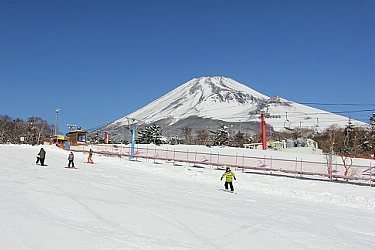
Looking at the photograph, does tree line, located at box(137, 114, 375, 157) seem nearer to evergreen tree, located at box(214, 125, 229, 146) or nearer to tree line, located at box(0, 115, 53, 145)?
evergreen tree, located at box(214, 125, 229, 146)

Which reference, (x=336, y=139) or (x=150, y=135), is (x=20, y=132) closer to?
(x=150, y=135)

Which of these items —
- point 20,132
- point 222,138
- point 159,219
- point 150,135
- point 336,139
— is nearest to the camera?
point 159,219

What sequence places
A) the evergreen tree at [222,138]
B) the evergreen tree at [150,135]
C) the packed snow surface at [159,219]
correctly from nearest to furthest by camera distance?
the packed snow surface at [159,219]
the evergreen tree at [150,135]
the evergreen tree at [222,138]

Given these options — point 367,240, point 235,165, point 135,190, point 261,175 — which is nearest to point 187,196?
point 135,190

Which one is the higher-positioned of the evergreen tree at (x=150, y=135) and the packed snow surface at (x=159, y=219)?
the evergreen tree at (x=150, y=135)

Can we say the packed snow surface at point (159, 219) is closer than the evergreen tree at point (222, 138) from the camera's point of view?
Yes

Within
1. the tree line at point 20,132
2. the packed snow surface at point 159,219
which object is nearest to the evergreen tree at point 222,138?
the tree line at point 20,132

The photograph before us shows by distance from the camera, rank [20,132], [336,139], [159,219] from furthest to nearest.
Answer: [20,132] < [336,139] < [159,219]

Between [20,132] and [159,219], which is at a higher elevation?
[20,132]

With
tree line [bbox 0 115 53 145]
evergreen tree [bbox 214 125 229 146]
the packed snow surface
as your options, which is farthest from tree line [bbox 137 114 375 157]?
the packed snow surface

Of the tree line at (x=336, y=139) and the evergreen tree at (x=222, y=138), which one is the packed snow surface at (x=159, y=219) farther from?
the evergreen tree at (x=222, y=138)

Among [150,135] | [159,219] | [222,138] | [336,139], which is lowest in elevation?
[159,219]

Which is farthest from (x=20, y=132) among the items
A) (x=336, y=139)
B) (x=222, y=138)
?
(x=336, y=139)

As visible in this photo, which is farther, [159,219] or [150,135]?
[150,135]
